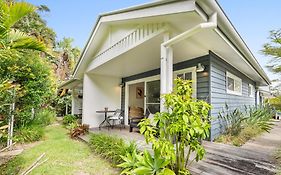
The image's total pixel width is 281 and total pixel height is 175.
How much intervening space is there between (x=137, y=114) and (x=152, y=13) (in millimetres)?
7132

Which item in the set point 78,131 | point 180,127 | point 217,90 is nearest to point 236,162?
point 180,127

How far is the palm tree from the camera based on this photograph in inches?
135

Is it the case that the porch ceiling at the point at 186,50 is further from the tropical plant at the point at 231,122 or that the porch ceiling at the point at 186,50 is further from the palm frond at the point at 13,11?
the palm frond at the point at 13,11

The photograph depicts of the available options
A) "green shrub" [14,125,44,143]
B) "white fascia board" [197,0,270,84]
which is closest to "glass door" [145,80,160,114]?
"white fascia board" [197,0,270,84]

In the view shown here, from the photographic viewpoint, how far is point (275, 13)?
29.7ft

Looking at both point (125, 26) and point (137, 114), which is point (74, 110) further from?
point (125, 26)

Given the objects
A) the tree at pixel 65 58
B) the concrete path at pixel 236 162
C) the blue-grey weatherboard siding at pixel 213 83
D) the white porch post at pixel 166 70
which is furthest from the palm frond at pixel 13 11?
the tree at pixel 65 58

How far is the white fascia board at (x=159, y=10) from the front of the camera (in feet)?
10.9

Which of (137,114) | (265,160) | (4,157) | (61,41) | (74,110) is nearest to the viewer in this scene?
(265,160)

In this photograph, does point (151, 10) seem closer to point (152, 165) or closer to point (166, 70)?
point (166, 70)

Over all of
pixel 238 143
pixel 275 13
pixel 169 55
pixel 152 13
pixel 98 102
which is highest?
pixel 275 13

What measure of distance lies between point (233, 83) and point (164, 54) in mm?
5296

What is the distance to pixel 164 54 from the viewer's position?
419cm

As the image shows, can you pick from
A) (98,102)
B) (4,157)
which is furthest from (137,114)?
(4,157)
